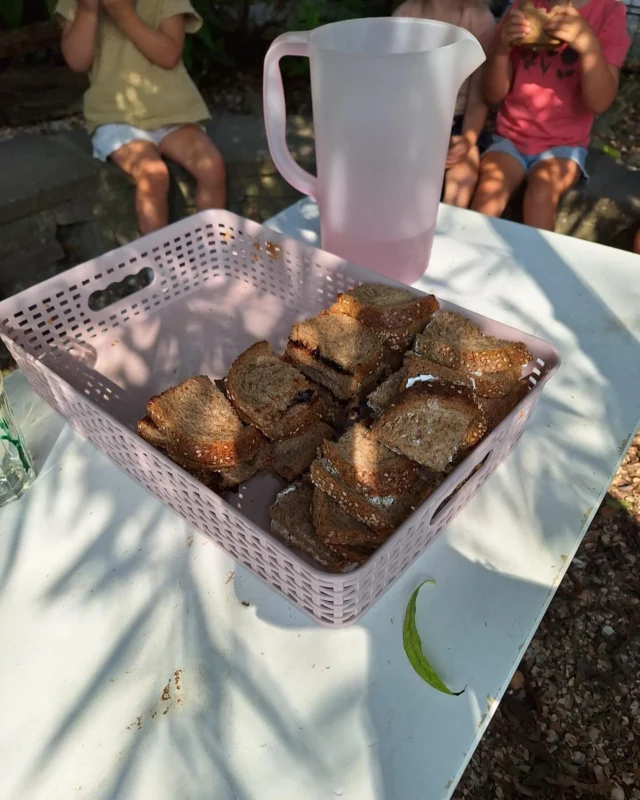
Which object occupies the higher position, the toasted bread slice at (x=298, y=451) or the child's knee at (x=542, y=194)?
the toasted bread slice at (x=298, y=451)

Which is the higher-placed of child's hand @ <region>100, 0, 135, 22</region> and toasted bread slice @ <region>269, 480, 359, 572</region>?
child's hand @ <region>100, 0, 135, 22</region>

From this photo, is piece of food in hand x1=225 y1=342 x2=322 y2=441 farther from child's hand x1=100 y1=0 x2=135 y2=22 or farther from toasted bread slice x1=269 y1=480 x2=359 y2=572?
child's hand x1=100 y1=0 x2=135 y2=22

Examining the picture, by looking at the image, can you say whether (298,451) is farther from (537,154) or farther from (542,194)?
(537,154)

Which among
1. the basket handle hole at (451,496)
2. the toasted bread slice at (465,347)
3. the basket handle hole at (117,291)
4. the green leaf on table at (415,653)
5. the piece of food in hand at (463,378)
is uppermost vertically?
the toasted bread slice at (465,347)

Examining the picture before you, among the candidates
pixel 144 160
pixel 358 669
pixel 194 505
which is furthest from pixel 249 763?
pixel 144 160

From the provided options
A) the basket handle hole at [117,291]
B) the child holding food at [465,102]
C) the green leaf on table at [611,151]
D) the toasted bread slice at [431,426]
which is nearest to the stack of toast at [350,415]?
the toasted bread slice at [431,426]

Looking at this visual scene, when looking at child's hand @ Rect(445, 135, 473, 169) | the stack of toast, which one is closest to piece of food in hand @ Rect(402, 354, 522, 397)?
the stack of toast

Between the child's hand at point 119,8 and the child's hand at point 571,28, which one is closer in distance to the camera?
the child's hand at point 571,28

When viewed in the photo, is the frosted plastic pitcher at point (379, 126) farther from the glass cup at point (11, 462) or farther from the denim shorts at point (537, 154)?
the denim shorts at point (537, 154)
